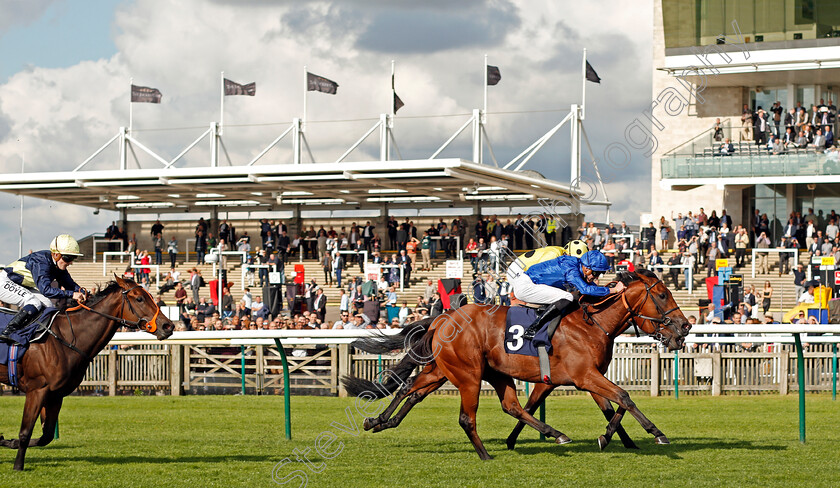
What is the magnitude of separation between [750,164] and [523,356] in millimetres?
23920

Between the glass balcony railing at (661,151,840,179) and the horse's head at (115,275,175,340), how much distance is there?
80.2 ft

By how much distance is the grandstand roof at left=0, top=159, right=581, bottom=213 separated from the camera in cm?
2750

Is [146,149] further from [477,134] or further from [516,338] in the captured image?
[516,338]

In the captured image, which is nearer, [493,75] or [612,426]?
[612,426]

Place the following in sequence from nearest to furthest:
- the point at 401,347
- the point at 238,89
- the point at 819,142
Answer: the point at 401,347 < the point at 819,142 < the point at 238,89

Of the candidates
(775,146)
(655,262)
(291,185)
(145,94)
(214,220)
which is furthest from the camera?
(214,220)

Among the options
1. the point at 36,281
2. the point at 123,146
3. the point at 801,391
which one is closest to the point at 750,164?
the point at 123,146

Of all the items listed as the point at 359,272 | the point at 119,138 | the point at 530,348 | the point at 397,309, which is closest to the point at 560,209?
the point at 359,272

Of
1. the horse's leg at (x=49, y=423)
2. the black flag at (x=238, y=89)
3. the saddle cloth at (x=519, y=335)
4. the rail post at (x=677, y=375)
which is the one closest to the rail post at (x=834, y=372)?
the rail post at (x=677, y=375)

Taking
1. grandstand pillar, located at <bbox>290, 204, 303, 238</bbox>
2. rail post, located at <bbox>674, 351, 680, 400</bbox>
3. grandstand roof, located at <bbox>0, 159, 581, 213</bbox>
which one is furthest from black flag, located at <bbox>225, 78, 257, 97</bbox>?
rail post, located at <bbox>674, 351, 680, 400</bbox>

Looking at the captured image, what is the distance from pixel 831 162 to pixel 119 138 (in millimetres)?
22111

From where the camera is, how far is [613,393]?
724 cm

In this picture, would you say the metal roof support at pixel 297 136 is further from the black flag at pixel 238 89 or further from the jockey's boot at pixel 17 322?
the jockey's boot at pixel 17 322

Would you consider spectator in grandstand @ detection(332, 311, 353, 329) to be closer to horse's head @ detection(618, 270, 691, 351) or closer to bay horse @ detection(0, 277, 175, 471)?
bay horse @ detection(0, 277, 175, 471)
